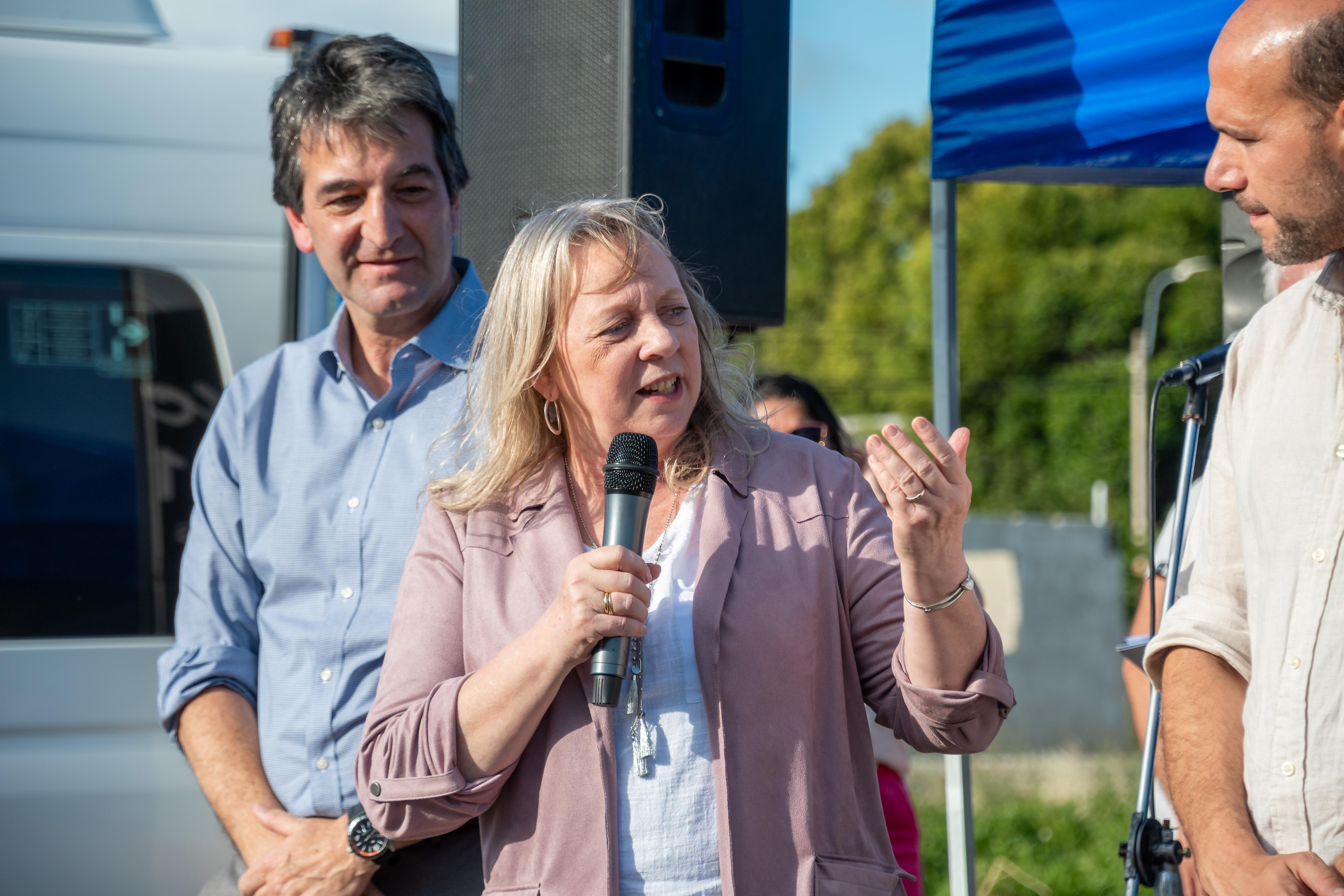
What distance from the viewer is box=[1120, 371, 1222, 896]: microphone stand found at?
2105 millimetres

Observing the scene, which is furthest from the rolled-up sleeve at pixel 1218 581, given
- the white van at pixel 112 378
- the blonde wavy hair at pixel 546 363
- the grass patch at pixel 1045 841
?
the grass patch at pixel 1045 841

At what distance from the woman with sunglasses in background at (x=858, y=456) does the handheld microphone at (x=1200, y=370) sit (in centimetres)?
88

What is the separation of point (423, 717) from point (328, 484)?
2.50 ft

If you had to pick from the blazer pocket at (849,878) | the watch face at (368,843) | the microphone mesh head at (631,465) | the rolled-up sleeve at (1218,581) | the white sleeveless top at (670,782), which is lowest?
the watch face at (368,843)

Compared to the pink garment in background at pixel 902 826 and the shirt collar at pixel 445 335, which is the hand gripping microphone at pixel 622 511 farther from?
the pink garment in background at pixel 902 826

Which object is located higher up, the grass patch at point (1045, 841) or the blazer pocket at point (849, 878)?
the blazer pocket at point (849, 878)

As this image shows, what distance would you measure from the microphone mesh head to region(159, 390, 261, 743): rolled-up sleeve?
41.0 inches

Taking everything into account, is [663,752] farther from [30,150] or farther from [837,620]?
[30,150]

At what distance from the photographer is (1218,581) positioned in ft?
6.82

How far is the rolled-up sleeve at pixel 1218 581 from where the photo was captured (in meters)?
2.04

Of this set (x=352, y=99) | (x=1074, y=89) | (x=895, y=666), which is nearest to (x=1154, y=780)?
(x=895, y=666)

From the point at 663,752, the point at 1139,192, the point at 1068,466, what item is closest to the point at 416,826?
the point at 663,752

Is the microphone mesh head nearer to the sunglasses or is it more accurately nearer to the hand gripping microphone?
the hand gripping microphone

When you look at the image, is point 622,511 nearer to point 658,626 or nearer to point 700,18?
point 658,626
